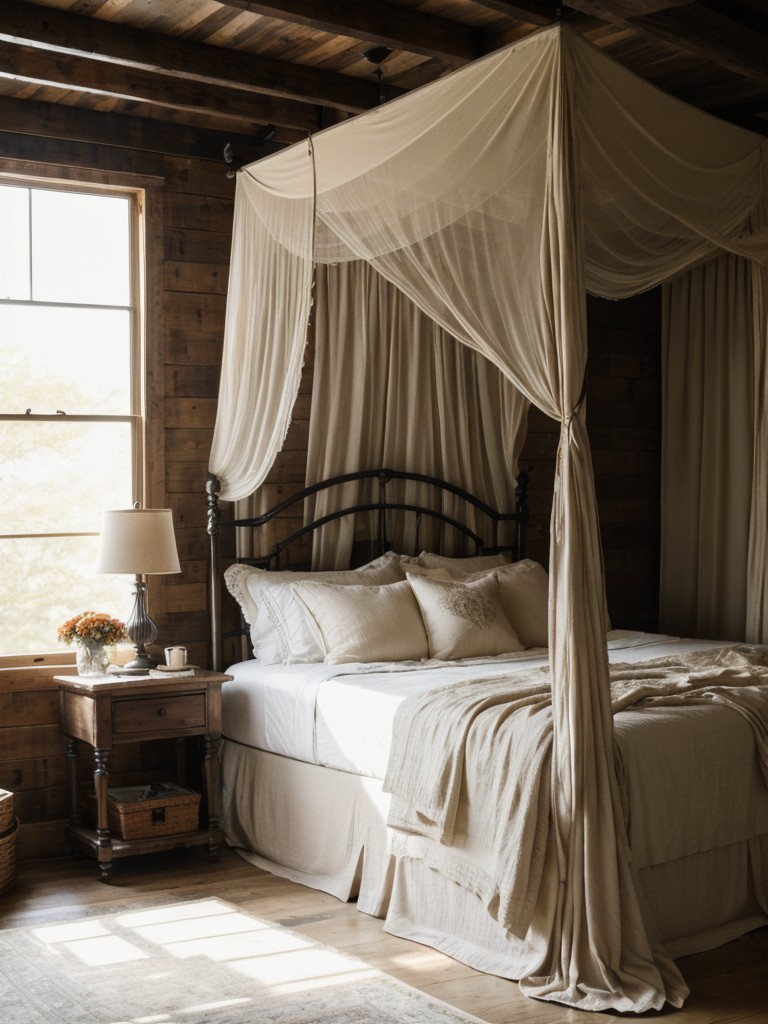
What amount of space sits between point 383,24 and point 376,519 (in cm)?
217

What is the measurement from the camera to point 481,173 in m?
3.60

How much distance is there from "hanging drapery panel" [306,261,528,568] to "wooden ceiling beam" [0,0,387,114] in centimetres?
80

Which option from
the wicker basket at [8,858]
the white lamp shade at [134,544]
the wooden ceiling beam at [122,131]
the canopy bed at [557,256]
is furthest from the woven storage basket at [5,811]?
the wooden ceiling beam at [122,131]

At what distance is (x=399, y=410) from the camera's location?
5328 mm

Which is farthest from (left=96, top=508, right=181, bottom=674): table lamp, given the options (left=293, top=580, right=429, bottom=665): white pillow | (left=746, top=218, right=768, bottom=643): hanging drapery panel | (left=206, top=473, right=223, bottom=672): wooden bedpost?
(left=746, top=218, right=768, bottom=643): hanging drapery panel

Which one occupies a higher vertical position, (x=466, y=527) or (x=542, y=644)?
(x=466, y=527)

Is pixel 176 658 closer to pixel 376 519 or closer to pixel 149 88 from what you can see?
pixel 376 519

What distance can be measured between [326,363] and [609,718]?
8.13ft

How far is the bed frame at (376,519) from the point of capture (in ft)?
15.9

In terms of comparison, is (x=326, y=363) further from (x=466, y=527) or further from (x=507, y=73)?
(x=507, y=73)

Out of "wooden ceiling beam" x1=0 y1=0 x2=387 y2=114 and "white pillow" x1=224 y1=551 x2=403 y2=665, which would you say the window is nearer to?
"white pillow" x1=224 y1=551 x2=403 y2=665

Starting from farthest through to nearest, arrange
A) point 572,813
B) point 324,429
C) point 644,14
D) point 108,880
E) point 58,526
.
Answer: point 324,429
point 58,526
point 108,880
point 644,14
point 572,813

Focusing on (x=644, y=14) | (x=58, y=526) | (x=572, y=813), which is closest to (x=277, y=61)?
(x=644, y=14)

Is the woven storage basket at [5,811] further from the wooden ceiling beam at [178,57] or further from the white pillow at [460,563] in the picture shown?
the wooden ceiling beam at [178,57]
